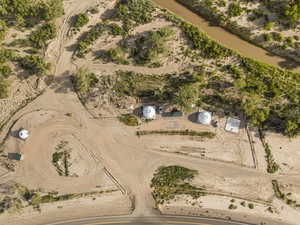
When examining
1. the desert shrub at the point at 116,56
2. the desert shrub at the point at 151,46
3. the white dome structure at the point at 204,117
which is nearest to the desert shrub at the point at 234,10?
the desert shrub at the point at 151,46

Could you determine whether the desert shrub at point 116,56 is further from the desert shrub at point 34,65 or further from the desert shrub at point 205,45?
the desert shrub at point 205,45

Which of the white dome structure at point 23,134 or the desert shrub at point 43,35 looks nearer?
the white dome structure at point 23,134

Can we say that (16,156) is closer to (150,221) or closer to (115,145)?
(115,145)

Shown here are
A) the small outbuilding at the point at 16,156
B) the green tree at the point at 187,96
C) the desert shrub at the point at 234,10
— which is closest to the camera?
the green tree at the point at 187,96

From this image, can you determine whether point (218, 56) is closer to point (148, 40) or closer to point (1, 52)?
point (148, 40)

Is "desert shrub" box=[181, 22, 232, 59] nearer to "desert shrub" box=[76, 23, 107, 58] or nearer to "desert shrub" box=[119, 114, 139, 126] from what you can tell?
"desert shrub" box=[76, 23, 107, 58]

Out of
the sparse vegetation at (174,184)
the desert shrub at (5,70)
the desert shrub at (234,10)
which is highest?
the desert shrub at (234,10)

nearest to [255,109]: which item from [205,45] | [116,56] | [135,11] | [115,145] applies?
[205,45]
